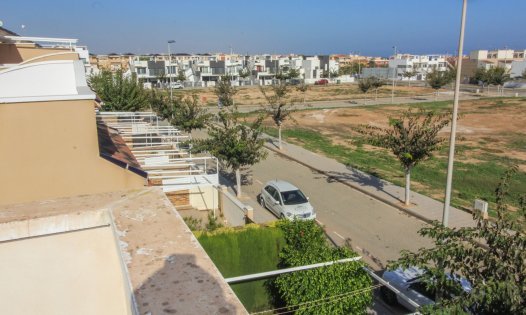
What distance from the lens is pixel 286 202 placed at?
55.5ft

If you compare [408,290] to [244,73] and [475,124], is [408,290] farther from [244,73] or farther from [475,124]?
[244,73]

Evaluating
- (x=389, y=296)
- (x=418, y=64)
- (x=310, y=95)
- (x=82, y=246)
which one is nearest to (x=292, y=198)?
(x=389, y=296)

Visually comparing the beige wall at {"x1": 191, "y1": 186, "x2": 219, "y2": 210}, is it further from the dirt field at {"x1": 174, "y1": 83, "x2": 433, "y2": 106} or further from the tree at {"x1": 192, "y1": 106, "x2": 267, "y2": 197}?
the dirt field at {"x1": 174, "y1": 83, "x2": 433, "y2": 106}

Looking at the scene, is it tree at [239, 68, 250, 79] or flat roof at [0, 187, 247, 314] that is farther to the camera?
tree at [239, 68, 250, 79]

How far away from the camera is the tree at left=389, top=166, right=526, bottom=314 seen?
4672mm

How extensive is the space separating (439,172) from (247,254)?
57.3 ft

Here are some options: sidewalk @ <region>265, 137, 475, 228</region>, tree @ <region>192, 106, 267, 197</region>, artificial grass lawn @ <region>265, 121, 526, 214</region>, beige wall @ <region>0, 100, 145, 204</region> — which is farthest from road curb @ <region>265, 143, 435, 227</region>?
beige wall @ <region>0, 100, 145, 204</region>

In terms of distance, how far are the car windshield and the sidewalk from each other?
14.6ft

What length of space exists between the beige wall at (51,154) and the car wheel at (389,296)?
7.42 meters

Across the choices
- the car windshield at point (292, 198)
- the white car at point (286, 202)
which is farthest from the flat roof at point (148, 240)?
the car windshield at point (292, 198)

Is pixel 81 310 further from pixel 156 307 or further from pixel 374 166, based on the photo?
pixel 374 166

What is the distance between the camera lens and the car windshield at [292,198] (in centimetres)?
1694

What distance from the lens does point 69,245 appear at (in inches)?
164

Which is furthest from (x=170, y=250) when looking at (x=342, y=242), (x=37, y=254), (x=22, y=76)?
(x=342, y=242)
